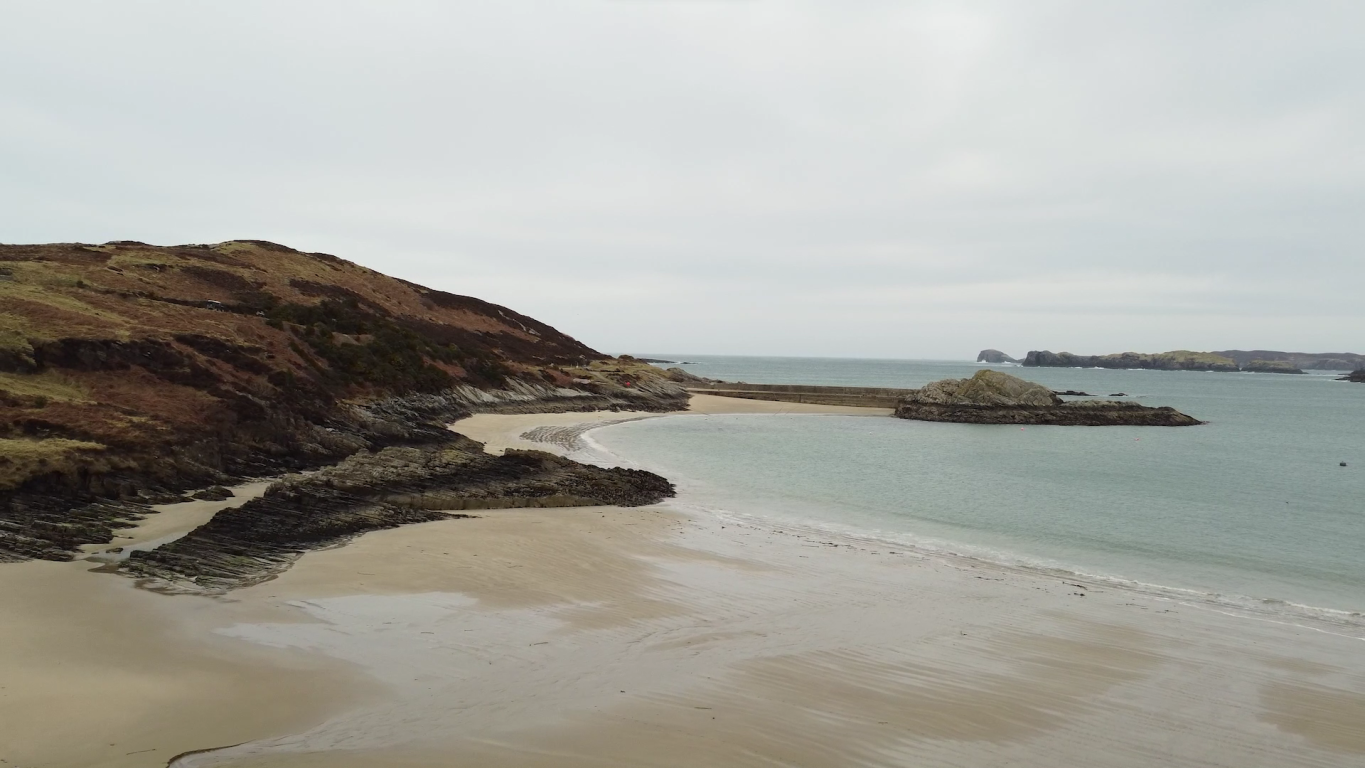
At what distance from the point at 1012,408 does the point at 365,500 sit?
59.4 metres

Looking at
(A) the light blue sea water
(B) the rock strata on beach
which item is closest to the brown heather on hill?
(A) the light blue sea water

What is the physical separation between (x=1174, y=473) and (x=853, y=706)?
3315 centimetres

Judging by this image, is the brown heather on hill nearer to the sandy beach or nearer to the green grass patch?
the green grass patch

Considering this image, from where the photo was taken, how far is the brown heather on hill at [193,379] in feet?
55.2

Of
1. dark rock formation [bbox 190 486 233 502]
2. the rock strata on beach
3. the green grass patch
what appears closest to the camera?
the green grass patch

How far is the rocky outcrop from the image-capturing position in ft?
42.0

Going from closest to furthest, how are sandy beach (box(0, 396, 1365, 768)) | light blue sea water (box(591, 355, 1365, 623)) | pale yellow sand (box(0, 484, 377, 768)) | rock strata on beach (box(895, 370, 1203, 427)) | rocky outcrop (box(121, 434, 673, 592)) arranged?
1. pale yellow sand (box(0, 484, 377, 768))
2. sandy beach (box(0, 396, 1365, 768))
3. rocky outcrop (box(121, 434, 673, 592))
4. light blue sea water (box(591, 355, 1365, 623))
5. rock strata on beach (box(895, 370, 1203, 427))

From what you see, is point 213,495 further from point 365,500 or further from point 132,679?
point 132,679

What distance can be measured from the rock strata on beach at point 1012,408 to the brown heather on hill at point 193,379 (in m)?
28.2

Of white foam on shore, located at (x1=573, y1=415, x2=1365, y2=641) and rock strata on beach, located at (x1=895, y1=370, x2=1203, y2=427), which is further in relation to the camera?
rock strata on beach, located at (x1=895, y1=370, x2=1203, y2=427)

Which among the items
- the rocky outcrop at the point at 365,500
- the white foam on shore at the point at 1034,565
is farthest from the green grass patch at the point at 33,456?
the white foam on shore at the point at 1034,565

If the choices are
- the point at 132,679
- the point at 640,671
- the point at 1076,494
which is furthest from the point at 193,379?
the point at 1076,494

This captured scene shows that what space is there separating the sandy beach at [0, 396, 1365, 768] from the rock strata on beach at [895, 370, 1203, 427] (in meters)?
52.0

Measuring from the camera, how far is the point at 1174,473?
3441 centimetres
